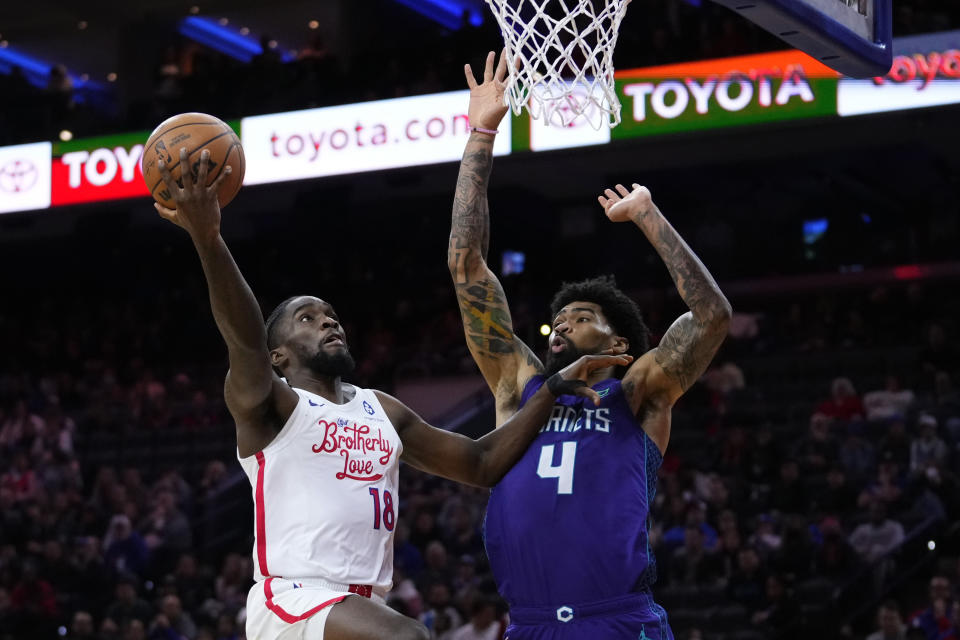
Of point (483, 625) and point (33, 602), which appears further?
point (33, 602)

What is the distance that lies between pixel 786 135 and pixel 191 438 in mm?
7718

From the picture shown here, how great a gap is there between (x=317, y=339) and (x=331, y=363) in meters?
0.12

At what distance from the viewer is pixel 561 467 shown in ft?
14.9

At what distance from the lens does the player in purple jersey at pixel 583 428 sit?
4.34 m

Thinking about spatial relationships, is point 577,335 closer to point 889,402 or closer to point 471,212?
point 471,212

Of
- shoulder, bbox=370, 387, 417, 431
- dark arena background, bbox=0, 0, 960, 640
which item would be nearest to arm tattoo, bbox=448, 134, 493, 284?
shoulder, bbox=370, 387, 417, 431

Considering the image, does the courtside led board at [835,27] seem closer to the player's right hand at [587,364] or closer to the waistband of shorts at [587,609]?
the player's right hand at [587,364]

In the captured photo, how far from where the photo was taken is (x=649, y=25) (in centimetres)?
1583

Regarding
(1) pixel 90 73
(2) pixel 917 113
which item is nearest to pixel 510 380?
(2) pixel 917 113

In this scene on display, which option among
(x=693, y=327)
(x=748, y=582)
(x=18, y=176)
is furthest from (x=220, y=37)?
(x=693, y=327)

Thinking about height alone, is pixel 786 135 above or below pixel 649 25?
below

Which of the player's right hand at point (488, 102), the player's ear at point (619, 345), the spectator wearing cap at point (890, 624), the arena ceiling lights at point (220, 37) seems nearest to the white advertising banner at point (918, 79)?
the spectator wearing cap at point (890, 624)

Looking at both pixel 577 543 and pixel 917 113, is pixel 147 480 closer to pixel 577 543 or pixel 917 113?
pixel 917 113

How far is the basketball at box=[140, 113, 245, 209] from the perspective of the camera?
13.3 feet
